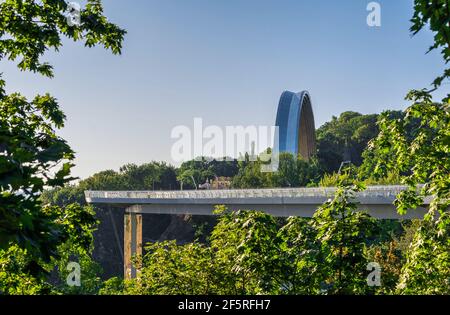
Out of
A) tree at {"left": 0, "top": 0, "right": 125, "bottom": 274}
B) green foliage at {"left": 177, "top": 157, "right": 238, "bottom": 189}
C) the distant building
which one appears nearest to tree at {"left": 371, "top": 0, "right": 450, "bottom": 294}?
tree at {"left": 0, "top": 0, "right": 125, "bottom": 274}

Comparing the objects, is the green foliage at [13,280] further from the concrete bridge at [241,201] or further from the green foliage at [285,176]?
the green foliage at [285,176]

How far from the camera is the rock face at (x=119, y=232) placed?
7256cm

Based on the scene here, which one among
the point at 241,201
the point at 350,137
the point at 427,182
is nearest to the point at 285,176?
the point at 241,201

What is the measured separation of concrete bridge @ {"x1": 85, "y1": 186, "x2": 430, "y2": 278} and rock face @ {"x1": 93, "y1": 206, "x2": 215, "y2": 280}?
17.5 meters

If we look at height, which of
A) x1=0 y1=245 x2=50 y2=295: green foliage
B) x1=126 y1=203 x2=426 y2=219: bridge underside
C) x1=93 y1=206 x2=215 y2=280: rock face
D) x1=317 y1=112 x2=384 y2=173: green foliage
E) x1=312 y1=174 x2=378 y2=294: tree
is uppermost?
x1=317 y1=112 x2=384 y2=173: green foliage

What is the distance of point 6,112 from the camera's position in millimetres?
9023

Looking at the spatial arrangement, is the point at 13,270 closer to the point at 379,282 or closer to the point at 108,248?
the point at 379,282

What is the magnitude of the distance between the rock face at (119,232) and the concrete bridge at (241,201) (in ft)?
57.4

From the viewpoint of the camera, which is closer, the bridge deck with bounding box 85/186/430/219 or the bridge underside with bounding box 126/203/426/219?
the bridge deck with bounding box 85/186/430/219

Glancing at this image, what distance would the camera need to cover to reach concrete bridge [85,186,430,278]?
31.4 metres

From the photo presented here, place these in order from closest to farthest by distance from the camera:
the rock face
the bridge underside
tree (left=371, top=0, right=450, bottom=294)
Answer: tree (left=371, top=0, right=450, bottom=294), the bridge underside, the rock face

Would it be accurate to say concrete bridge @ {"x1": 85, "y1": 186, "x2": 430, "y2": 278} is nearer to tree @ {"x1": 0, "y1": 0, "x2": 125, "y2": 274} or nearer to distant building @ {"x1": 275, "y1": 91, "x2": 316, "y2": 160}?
tree @ {"x1": 0, "y1": 0, "x2": 125, "y2": 274}

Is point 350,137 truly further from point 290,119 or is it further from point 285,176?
point 285,176
